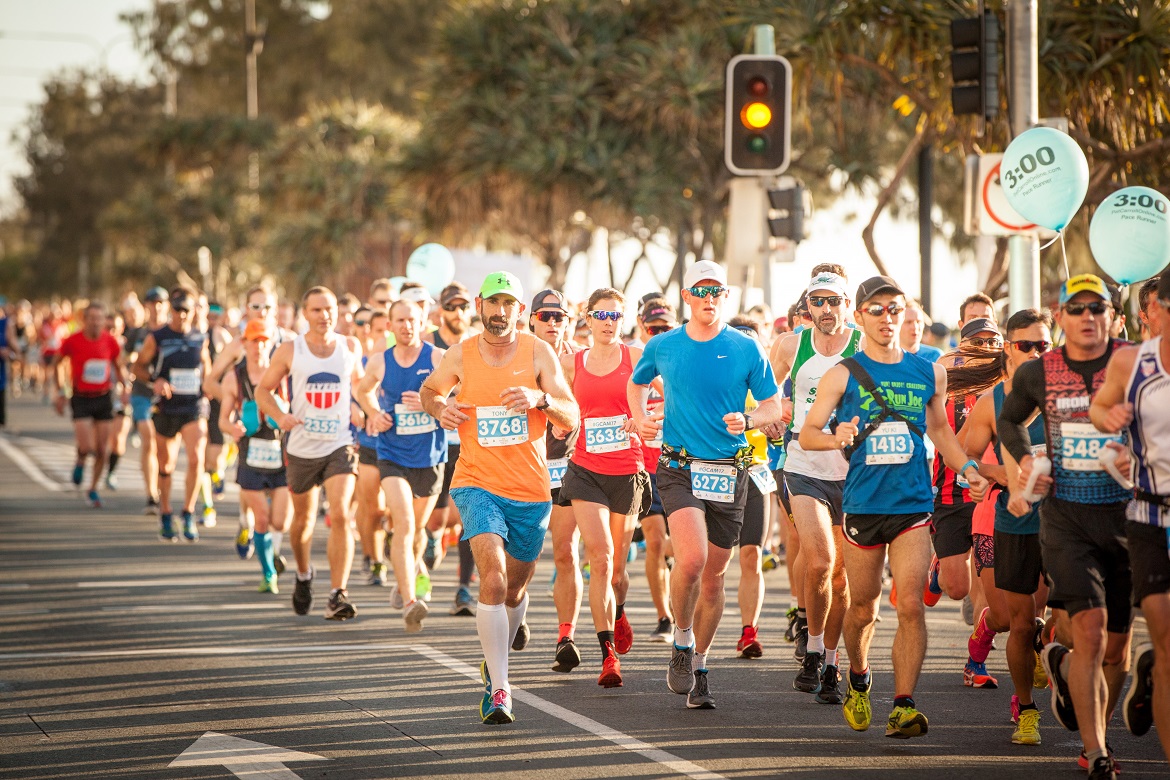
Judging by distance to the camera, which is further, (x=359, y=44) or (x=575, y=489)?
(x=359, y=44)

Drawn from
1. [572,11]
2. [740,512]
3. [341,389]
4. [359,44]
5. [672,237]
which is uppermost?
[359,44]

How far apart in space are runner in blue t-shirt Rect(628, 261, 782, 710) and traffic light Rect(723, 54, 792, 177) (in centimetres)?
569

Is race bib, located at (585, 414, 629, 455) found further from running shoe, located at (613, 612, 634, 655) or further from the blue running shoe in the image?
the blue running shoe

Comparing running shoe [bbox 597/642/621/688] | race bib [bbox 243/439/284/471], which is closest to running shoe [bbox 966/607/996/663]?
running shoe [bbox 597/642/621/688]

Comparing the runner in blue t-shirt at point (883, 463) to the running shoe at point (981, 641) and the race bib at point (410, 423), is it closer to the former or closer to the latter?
the running shoe at point (981, 641)

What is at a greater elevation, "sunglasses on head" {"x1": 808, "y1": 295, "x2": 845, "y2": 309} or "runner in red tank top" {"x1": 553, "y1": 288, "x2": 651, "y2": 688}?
"sunglasses on head" {"x1": 808, "y1": 295, "x2": 845, "y2": 309}

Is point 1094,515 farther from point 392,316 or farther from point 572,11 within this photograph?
point 572,11

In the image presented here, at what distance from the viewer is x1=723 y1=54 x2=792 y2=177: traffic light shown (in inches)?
532

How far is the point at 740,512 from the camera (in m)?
7.98

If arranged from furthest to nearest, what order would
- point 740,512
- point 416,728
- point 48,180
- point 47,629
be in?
point 48,180, point 47,629, point 740,512, point 416,728

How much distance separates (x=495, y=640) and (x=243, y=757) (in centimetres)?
128

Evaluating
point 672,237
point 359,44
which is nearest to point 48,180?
point 359,44

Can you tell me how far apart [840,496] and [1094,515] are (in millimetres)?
2192

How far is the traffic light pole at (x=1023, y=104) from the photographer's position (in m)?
10.8
